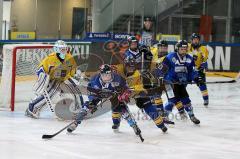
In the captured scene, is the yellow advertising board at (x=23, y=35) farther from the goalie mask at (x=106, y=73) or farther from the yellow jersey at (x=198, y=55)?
the goalie mask at (x=106, y=73)

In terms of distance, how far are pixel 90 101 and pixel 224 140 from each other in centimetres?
141

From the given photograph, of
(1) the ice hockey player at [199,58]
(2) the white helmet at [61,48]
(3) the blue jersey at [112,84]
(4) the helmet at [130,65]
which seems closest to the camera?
(3) the blue jersey at [112,84]

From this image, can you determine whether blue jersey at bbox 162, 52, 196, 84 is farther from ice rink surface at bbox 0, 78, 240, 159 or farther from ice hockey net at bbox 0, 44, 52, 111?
ice hockey net at bbox 0, 44, 52, 111

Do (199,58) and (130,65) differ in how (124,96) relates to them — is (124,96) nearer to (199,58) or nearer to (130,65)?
(130,65)

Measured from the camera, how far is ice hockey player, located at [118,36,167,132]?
636 cm

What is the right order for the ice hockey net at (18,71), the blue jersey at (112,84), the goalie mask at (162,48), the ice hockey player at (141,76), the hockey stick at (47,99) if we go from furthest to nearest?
1. the ice hockey net at (18,71)
2. the goalie mask at (162,48)
3. the hockey stick at (47,99)
4. the ice hockey player at (141,76)
5. the blue jersey at (112,84)

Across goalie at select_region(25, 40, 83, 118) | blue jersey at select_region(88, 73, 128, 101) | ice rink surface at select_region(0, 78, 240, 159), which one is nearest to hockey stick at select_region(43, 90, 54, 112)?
goalie at select_region(25, 40, 83, 118)

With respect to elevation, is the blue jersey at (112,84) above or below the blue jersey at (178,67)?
below

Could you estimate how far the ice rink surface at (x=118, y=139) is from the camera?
5438mm

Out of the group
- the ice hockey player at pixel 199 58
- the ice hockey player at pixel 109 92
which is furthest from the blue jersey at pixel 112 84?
the ice hockey player at pixel 199 58

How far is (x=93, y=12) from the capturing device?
15688mm

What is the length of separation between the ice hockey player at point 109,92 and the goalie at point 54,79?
1219 millimetres

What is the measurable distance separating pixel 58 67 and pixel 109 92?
4.80 ft

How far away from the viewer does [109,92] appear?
6.14m
